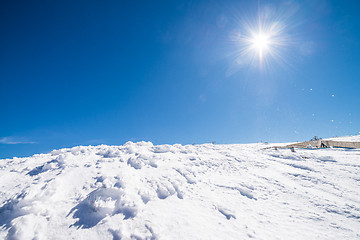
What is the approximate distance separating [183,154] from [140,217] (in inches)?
189

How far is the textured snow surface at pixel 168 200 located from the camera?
3354mm

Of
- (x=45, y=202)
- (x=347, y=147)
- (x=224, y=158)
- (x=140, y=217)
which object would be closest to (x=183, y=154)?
(x=224, y=158)

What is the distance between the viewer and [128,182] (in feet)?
15.4

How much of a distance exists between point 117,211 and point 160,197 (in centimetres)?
120

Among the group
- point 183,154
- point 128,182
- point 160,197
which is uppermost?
point 183,154

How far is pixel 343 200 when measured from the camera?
512 centimetres

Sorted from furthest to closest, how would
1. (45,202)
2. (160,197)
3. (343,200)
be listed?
(343,200)
(160,197)
(45,202)

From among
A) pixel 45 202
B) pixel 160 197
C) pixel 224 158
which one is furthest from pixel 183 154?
pixel 45 202

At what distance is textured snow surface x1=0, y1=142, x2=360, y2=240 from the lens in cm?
335

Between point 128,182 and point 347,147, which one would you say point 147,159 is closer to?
point 128,182

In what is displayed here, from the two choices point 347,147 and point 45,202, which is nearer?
point 45,202

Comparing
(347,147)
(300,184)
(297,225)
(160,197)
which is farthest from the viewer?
(347,147)

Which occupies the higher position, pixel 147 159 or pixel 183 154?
pixel 183 154

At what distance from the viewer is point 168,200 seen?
4.42m
